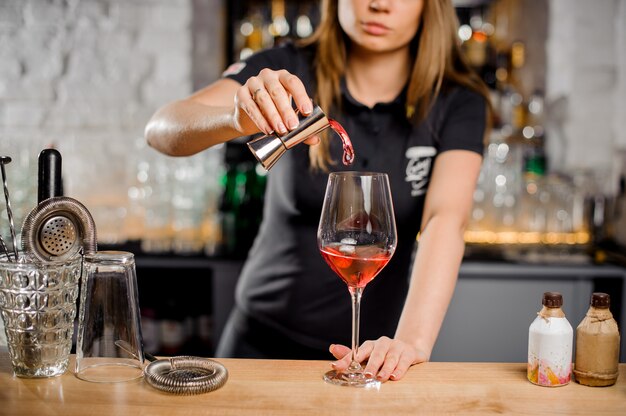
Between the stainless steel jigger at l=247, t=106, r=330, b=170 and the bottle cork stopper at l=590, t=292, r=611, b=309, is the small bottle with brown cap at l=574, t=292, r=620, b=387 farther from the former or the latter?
the stainless steel jigger at l=247, t=106, r=330, b=170

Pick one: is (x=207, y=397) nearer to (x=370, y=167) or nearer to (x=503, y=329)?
(x=370, y=167)

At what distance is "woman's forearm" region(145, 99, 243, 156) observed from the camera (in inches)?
49.6

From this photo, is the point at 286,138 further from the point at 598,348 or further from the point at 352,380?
the point at 598,348

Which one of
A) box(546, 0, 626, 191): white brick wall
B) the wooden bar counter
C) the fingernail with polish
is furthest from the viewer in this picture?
box(546, 0, 626, 191): white brick wall

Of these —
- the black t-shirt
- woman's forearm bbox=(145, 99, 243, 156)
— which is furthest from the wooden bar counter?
the black t-shirt

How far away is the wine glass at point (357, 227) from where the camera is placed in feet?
3.04

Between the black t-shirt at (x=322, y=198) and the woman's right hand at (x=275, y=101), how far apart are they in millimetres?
608

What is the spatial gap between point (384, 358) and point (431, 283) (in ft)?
1.11

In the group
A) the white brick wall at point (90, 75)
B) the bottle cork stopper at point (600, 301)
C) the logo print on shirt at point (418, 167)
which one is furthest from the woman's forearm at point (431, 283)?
the white brick wall at point (90, 75)

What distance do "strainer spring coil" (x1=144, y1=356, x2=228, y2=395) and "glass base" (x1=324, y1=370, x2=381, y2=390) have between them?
142 mm

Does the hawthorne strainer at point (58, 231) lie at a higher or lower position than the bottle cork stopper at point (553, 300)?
higher

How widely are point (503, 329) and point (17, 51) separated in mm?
2296

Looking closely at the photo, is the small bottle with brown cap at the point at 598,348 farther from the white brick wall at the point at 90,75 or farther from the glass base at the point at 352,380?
the white brick wall at the point at 90,75

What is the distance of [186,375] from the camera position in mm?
937
